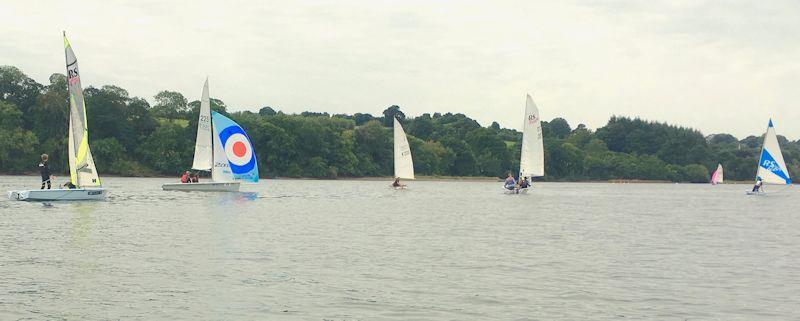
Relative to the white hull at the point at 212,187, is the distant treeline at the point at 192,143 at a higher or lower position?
higher

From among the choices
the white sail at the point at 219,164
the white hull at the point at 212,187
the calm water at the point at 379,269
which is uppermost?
the white sail at the point at 219,164

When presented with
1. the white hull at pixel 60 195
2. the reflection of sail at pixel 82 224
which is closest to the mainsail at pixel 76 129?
the white hull at pixel 60 195

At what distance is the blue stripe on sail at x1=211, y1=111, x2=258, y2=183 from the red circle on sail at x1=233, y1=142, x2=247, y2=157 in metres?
0.57

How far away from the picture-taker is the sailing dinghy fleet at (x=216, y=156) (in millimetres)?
44125

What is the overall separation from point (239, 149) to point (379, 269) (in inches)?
1794

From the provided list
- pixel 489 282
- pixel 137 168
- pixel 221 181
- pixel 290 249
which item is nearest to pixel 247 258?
pixel 290 249

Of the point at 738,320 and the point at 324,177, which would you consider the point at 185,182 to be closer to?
the point at 738,320

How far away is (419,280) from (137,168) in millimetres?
110432

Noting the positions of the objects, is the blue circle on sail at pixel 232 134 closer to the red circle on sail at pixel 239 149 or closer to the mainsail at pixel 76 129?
the red circle on sail at pixel 239 149

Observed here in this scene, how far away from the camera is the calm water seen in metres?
17.2

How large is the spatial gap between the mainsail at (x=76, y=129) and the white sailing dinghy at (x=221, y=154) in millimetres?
19877

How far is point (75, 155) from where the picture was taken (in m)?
44.7

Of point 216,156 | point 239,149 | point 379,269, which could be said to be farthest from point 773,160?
point 379,269

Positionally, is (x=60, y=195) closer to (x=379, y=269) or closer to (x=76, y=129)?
(x=76, y=129)
